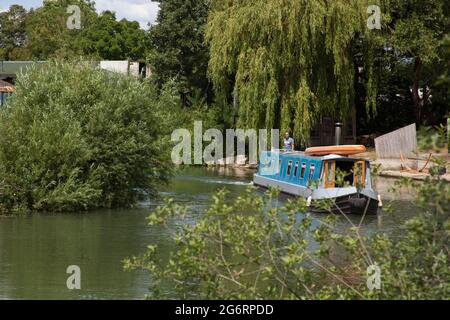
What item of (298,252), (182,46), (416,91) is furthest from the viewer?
(182,46)

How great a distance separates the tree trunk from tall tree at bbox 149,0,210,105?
10.3 metres

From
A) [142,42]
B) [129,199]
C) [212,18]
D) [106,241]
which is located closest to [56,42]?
[142,42]

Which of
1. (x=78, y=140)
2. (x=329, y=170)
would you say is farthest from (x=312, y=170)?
(x=78, y=140)

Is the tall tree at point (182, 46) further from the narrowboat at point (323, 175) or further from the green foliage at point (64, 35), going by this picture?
the narrowboat at point (323, 175)

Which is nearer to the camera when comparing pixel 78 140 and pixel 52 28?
pixel 78 140

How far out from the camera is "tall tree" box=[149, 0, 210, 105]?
156 ft

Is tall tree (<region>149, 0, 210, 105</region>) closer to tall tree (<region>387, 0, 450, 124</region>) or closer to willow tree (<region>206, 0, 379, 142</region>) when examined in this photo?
willow tree (<region>206, 0, 379, 142</region>)

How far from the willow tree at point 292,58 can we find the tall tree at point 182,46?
32.3 feet

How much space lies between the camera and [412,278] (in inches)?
357

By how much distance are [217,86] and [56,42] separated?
109 feet

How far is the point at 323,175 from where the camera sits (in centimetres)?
2533

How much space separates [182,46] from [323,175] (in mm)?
23363

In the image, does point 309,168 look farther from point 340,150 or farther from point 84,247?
point 84,247

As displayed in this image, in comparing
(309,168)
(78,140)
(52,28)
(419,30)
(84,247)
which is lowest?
(84,247)
